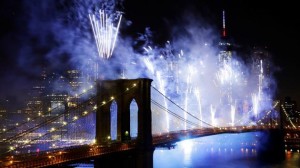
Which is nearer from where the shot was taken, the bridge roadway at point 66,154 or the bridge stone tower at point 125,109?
the bridge roadway at point 66,154

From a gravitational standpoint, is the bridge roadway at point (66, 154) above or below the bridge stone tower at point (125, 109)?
below

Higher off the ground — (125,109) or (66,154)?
(125,109)

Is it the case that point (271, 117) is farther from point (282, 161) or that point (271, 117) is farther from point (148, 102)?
point (148, 102)

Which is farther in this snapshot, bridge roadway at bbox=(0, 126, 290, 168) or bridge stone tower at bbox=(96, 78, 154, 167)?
bridge stone tower at bbox=(96, 78, 154, 167)

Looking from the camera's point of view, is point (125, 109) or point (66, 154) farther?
point (125, 109)

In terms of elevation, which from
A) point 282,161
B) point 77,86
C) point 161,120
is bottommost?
point 282,161

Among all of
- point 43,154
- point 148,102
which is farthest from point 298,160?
point 43,154

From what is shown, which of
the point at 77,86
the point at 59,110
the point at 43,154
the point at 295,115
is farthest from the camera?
the point at 295,115

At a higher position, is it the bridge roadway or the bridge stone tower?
the bridge stone tower
